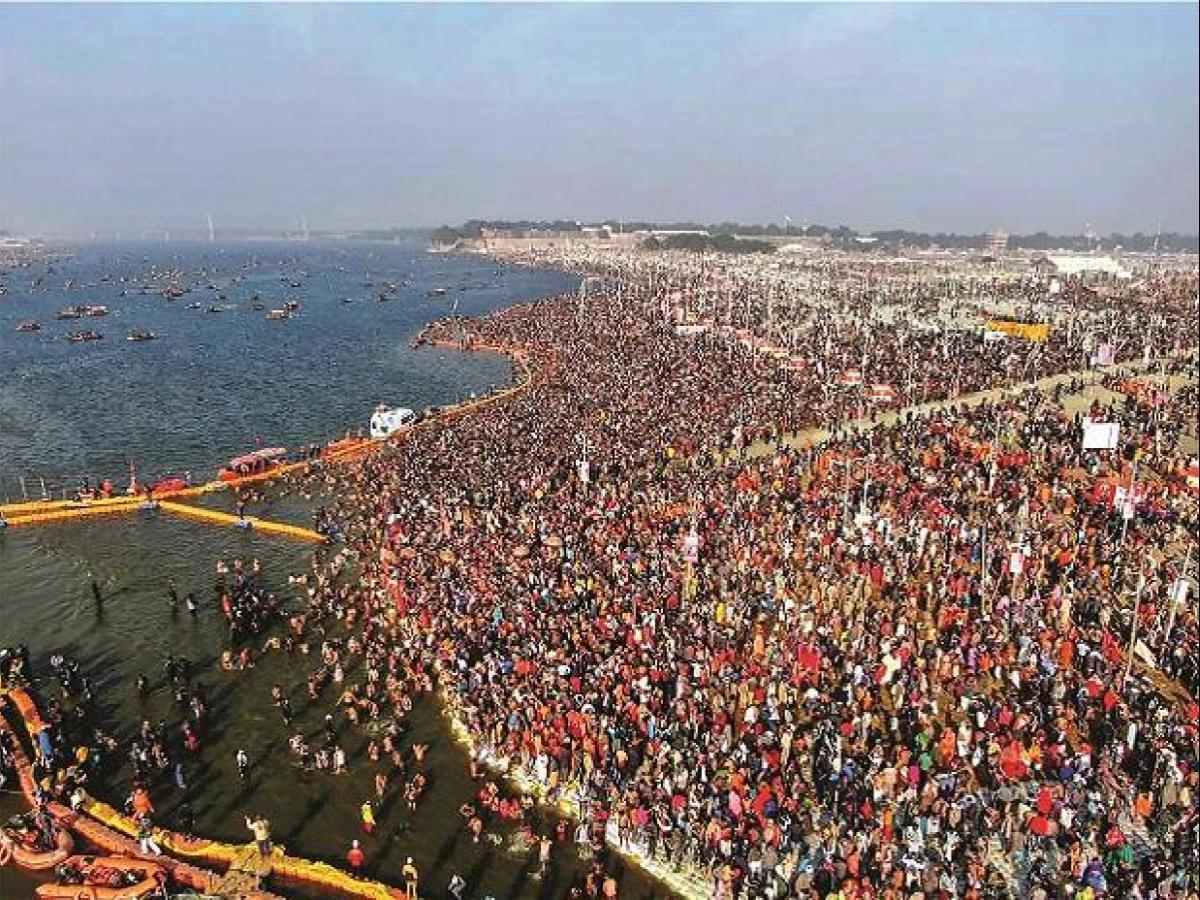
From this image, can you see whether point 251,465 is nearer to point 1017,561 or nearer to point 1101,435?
point 1017,561

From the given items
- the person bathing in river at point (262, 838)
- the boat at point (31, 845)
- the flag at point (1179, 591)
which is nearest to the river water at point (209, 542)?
the boat at point (31, 845)

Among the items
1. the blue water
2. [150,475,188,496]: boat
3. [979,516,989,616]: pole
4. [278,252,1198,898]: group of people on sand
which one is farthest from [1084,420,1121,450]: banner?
the blue water

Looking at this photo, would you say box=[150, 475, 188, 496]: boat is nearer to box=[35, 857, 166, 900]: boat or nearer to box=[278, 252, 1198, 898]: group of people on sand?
box=[278, 252, 1198, 898]: group of people on sand

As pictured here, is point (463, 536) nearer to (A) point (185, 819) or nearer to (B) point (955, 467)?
(A) point (185, 819)

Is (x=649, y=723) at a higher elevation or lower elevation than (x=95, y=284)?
lower

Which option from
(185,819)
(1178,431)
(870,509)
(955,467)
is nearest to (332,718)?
(185,819)

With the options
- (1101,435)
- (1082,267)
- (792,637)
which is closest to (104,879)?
(792,637)
